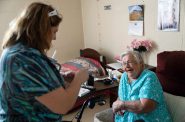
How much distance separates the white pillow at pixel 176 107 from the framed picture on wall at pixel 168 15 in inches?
34.5

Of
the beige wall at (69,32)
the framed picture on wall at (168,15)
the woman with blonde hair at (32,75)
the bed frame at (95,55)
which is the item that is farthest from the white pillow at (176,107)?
the beige wall at (69,32)

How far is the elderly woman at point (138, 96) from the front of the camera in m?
1.53

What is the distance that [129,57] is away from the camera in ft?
5.64

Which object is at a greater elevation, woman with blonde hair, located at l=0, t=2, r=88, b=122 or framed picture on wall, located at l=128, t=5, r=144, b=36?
framed picture on wall, located at l=128, t=5, r=144, b=36

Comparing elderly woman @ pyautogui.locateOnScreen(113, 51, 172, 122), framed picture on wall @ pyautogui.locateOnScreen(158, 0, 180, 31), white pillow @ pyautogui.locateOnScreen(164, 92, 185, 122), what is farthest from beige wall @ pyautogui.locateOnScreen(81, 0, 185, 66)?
elderly woman @ pyautogui.locateOnScreen(113, 51, 172, 122)

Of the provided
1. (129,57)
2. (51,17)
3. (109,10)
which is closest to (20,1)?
(109,10)

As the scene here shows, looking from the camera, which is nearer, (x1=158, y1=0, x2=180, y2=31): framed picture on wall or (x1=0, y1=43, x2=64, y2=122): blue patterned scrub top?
(x1=0, y1=43, x2=64, y2=122): blue patterned scrub top

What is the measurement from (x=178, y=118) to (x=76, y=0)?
3171 millimetres

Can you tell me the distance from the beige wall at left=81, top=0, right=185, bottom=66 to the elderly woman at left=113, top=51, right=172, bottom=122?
0.88 m

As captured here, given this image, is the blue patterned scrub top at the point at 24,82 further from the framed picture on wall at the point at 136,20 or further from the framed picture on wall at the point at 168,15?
the framed picture on wall at the point at 136,20

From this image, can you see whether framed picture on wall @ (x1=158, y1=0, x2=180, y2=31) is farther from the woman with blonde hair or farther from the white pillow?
the woman with blonde hair

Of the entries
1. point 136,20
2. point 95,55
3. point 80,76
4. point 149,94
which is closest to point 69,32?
point 95,55

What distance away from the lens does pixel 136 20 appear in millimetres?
2857

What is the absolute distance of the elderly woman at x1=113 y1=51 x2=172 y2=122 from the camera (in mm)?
1533
